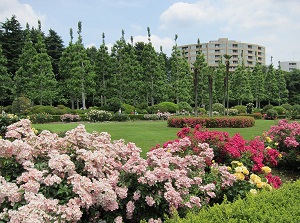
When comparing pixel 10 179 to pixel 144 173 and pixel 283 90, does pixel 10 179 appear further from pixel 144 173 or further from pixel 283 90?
pixel 283 90

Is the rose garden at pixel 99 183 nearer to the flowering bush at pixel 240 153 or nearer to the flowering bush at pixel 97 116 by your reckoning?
the flowering bush at pixel 240 153

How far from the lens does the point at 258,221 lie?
2100mm

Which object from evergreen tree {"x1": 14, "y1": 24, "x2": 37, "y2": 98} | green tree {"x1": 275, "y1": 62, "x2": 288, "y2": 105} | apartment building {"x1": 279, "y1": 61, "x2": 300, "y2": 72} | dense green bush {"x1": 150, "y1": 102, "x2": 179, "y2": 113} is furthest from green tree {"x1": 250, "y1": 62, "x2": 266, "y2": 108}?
apartment building {"x1": 279, "y1": 61, "x2": 300, "y2": 72}

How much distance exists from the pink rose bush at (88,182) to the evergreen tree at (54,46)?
35.7m

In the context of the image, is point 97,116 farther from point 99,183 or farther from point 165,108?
point 99,183

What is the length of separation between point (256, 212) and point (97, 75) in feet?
103

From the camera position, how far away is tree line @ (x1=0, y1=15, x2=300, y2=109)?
27688 mm

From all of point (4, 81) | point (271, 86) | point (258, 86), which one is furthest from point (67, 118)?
point (271, 86)

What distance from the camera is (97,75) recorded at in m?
32.5

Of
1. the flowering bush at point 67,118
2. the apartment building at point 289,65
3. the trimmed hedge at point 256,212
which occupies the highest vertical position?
the apartment building at point 289,65

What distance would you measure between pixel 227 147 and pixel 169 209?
2177 millimetres

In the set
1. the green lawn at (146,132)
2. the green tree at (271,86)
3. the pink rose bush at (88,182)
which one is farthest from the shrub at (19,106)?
the green tree at (271,86)

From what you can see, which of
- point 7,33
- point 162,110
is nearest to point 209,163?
point 162,110

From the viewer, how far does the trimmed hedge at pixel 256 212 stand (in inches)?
84.6
